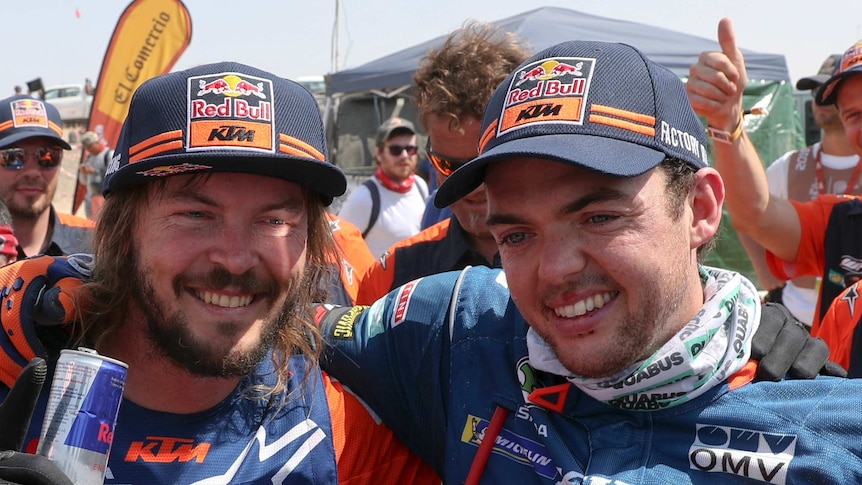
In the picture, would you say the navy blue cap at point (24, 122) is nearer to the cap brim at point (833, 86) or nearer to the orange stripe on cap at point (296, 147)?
the orange stripe on cap at point (296, 147)

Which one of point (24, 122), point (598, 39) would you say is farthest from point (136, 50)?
point (598, 39)

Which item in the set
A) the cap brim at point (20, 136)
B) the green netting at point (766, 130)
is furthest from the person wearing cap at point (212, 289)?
the green netting at point (766, 130)

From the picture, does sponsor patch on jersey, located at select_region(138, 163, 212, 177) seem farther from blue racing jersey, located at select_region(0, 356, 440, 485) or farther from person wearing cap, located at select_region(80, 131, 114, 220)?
person wearing cap, located at select_region(80, 131, 114, 220)

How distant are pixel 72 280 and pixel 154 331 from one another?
27 cm

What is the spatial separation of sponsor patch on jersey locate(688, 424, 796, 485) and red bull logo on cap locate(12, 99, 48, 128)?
4696mm

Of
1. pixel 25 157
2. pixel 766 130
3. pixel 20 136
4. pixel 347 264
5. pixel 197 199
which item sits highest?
pixel 197 199

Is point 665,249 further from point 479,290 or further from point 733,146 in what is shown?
point 733,146

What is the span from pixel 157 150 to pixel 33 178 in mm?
3519

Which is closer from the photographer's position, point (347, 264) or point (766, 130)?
point (347, 264)

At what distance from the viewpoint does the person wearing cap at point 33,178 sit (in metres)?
5.06

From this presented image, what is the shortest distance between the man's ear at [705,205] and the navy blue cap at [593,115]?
4 cm

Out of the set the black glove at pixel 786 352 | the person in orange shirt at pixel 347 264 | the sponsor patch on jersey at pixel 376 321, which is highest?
the black glove at pixel 786 352

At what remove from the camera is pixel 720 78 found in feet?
8.71

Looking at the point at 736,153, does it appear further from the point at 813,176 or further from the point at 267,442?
the point at 813,176
